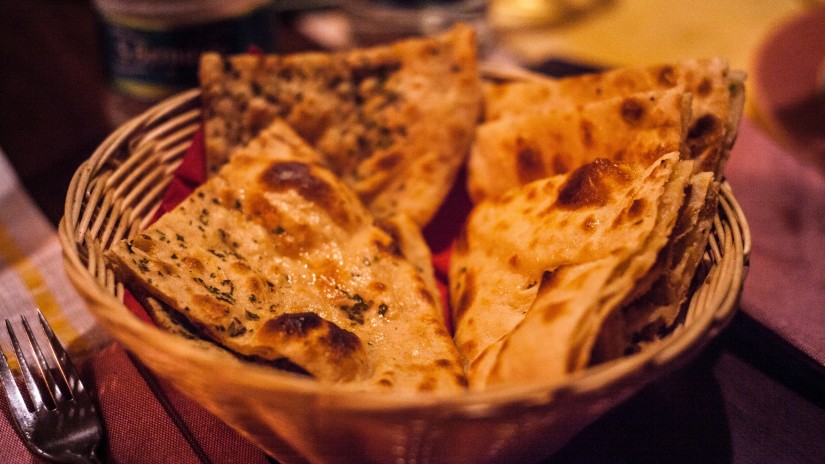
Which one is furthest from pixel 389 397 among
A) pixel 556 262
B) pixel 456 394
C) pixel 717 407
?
pixel 717 407

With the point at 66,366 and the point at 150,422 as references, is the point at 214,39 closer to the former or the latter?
the point at 66,366

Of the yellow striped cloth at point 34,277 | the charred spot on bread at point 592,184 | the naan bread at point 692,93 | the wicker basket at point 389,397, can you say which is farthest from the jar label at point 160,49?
the charred spot on bread at point 592,184

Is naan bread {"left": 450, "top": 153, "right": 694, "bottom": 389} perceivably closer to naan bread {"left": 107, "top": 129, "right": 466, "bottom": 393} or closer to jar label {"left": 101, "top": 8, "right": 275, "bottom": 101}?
naan bread {"left": 107, "top": 129, "right": 466, "bottom": 393}

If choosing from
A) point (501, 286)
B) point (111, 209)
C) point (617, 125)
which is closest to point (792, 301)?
point (617, 125)

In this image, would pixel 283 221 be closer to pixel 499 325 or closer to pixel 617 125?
pixel 499 325

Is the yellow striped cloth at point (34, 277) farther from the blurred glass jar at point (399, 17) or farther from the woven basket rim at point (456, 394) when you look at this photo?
the blurred glass jar at point (399, 17)
